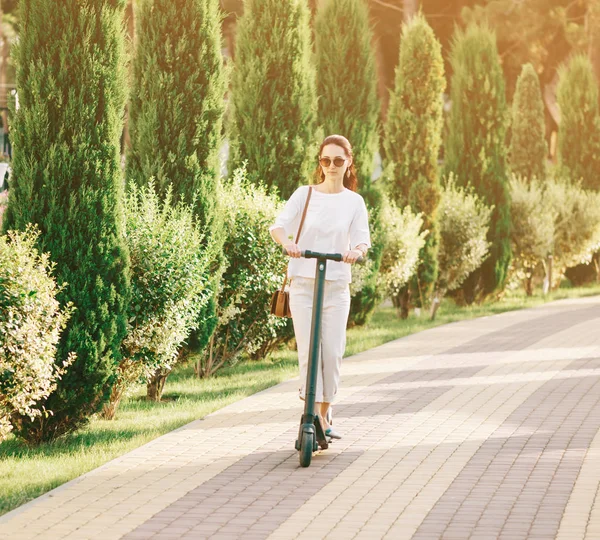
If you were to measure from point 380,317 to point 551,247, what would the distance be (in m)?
5.10

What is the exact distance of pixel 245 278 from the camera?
12.1m

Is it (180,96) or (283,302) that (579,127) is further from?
(283,302)

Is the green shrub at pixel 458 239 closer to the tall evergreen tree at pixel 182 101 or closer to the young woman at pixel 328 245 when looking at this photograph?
the tall evergreen tree at pixel 182 101

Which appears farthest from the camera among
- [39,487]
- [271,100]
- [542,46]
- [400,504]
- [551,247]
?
[542,46]

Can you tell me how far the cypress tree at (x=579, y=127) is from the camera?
2878 centimetres

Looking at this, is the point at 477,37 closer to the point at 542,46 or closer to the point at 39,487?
the point at 542,46

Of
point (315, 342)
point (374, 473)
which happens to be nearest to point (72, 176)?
point (315, 342)

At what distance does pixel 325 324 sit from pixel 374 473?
1.03 metres

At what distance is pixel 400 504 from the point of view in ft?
21.2

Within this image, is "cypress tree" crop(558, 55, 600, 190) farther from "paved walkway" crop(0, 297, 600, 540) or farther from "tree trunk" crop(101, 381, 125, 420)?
"tree trunk" crop(101, 381, 125, 420)

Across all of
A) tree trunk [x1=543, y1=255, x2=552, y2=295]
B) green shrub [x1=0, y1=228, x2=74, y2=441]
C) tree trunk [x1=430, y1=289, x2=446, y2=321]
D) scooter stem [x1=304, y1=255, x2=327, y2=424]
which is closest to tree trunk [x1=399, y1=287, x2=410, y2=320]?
tree trunk [x1=430, y1=289, x2=446, y2=321]

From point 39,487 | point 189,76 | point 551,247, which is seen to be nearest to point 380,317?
point 551,247

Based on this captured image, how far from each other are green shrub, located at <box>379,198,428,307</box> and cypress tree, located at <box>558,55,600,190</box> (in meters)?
11.8

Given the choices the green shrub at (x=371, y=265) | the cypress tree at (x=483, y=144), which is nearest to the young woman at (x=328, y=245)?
the green shrub at (x=371, y=265)
